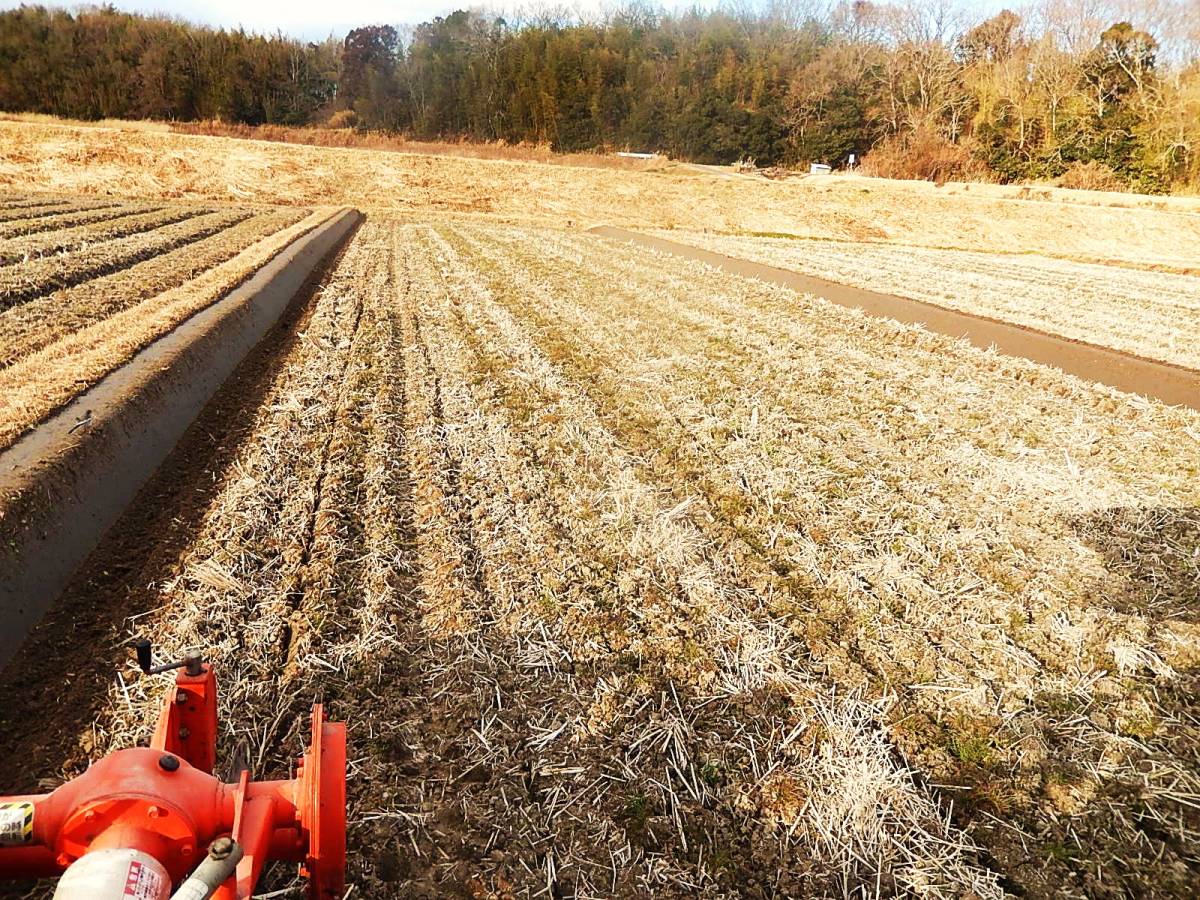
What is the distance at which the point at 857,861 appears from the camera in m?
2.17

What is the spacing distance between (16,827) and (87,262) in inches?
407

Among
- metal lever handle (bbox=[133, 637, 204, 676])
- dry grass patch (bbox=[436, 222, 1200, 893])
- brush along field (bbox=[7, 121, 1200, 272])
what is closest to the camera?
metal lever handle (bbox=[133, 637, 204, 676])

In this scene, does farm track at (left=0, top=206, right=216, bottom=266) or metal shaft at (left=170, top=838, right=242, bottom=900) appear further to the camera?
farm track at (left=0, top=206, right=216, bottom=266)

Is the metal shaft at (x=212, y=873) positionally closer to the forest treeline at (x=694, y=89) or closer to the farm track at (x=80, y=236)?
the farm track at (x=80, y=236)

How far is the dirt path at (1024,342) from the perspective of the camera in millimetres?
8023

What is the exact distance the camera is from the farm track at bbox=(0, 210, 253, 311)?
7480mm

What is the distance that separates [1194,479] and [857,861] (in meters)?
4.94

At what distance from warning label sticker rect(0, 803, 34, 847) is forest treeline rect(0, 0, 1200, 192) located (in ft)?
144

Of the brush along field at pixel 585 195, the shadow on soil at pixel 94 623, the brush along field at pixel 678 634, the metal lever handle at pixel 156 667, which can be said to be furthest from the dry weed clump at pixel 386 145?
the metal lever handle at pixel 156 667

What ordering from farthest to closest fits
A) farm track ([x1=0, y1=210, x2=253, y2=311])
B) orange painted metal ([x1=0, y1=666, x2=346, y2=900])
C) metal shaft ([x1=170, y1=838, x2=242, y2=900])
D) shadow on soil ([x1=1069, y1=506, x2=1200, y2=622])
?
1. farm track ([x1=0, y1=210, x2=253, y2=311])
2. shadow on soil ([x1=1069, y1=506, x2=1200, y2=622])
3. orange painted metal ([x1=0, y1=666, x2=346, y2=900])
4. metal shaft ([x1=170, y1=838, x2=242, y2=900])

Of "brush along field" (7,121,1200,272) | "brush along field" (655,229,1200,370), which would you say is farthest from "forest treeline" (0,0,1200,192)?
"brush along field" (655,229,1200,370)

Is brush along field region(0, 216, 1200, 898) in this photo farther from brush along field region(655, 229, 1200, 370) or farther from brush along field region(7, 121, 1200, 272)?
brush along field region(7, 121, 1200, 272)

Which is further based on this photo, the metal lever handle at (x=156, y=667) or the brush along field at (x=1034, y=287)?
the brush along field at (x=1034, y=287)

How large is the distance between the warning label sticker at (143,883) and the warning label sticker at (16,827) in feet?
1.07
